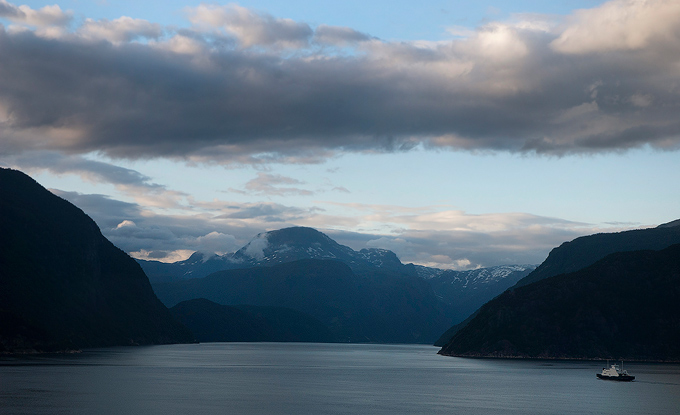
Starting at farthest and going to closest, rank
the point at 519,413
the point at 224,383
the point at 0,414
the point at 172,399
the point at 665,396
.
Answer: the point at 224,383 < the point at 665,396 < the point at 172,399 < the point at 519,413 < the point at 0,414

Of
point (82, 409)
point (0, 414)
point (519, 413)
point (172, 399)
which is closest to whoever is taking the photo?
point (0, 414)

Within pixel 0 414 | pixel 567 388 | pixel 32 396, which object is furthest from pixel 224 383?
pixel 567 388

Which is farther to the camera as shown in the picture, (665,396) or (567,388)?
(567,388)

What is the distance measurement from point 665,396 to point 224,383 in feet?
384

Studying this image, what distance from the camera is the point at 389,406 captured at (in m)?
142

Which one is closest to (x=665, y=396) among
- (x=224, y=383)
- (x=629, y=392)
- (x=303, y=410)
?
(x=629, y=392)

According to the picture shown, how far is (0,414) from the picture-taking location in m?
113

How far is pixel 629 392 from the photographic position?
17975 cm

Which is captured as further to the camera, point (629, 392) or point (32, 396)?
point (629, 392)

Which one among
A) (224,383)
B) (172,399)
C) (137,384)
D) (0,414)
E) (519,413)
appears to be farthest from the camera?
(224,383)

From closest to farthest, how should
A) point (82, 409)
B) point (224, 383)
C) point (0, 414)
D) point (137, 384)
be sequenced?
point (0, 414)
point (82, 409)
point (137, 384)
point (224, 383)

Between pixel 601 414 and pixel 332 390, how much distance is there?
2762 inches

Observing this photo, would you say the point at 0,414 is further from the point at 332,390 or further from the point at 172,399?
the point at 332,390

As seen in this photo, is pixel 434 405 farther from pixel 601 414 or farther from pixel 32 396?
pixel 32 396
